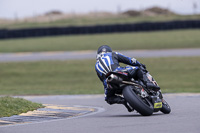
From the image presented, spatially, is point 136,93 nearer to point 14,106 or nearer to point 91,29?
point 14,106

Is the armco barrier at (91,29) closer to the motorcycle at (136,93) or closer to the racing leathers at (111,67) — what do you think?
the racing leathers at (111,67)

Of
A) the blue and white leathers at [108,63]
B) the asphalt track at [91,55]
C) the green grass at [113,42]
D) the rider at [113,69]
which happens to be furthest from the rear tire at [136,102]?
the green grass at [113,42]

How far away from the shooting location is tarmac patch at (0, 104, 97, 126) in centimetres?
783

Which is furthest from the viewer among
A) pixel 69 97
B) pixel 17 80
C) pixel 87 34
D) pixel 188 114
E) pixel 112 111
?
pixel 87 34

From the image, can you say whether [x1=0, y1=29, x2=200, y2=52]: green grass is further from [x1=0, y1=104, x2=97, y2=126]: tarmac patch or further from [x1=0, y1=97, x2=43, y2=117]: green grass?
[x1=0, y1=97, x2=43, y2=117]: green grass

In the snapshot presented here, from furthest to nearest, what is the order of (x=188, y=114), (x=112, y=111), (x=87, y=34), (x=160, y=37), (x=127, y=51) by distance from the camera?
1. (x=87, y=34)
2. (x=160, y=37)
3. (x=127, y=51)
4. (x=112, y=111)
5. (x=188, y=114)

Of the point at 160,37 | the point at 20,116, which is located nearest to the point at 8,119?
the point at 20,116

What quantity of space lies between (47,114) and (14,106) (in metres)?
0.70

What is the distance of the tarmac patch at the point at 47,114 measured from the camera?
25.7 feet

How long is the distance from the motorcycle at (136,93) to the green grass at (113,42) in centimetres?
2172

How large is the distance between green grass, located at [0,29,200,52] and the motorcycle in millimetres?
21724

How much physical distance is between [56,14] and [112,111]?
204ft

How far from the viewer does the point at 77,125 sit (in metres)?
6.90

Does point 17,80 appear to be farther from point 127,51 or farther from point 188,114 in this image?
point 188,114
